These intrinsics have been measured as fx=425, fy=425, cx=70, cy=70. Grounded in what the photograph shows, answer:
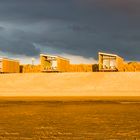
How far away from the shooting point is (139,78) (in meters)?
52.5

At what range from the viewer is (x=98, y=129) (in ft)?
46.9

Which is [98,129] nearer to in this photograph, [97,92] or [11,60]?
[97,92]

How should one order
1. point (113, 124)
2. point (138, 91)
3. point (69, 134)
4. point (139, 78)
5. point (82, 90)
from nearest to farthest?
point (69, 134) < point (113, 124) < point (138, 91) < point (82, 90) < point (139, 78)

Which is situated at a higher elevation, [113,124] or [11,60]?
[11,60]

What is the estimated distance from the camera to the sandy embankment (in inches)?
→ 1835

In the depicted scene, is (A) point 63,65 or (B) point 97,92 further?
(A) point 63,65

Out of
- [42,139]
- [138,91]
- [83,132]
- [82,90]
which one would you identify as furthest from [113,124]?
[82,90]

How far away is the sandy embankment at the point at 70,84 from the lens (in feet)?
153

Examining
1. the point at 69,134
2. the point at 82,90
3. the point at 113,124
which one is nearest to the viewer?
the point at 69,134

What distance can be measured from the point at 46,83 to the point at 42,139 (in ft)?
142

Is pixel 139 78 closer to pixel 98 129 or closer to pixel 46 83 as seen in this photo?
pixel 46 83

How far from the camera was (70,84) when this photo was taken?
5353cm

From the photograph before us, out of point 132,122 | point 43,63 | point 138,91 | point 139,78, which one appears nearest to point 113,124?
point 132,122

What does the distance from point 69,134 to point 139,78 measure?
4034 centimetres
